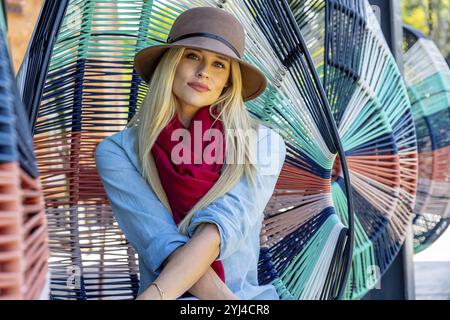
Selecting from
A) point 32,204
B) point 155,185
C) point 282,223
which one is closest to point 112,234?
point 282,223

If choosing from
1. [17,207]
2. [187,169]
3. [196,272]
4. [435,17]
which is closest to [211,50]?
[187,169]

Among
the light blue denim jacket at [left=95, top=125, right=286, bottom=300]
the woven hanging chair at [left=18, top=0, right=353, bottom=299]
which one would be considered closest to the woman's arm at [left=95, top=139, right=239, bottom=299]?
the light blue denim jacket at [left=95, top=125, right=286, bottom=300]

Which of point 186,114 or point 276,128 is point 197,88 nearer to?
point 186,114

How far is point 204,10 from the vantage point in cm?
230

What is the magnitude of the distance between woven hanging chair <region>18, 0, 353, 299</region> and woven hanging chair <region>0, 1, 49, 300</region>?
4.12 ft

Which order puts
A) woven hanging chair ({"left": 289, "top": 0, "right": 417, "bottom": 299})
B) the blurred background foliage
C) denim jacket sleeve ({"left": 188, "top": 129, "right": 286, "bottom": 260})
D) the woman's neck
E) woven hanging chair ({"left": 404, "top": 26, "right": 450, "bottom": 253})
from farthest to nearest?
the blurred background foliage, woven hanging chair ({"left": 404, "top": 26, "right": 450, "bottom": 253}), woven hanging chair ({"left": 289, "top": 0, "right": 417, "bottom": 299}), the woman's neck, denim jacket sleeve ({"left": 188, "top": 129, "right": 286, "bottom": 260})

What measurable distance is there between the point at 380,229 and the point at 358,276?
0.80ft

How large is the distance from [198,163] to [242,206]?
0.18m

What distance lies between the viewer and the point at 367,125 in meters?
3.44

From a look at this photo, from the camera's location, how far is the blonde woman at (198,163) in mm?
2090

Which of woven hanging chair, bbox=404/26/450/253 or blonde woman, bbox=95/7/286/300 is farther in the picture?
woven hanging chair, bbox=404/26/450/253

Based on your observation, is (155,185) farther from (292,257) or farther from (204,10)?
(292,257)

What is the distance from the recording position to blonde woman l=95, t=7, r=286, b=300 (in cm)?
209

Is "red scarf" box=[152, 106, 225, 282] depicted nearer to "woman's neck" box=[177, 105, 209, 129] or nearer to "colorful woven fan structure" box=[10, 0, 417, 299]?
"woman's neck" box=[177, 105, 209, 129]
